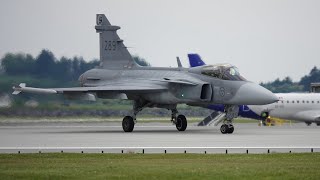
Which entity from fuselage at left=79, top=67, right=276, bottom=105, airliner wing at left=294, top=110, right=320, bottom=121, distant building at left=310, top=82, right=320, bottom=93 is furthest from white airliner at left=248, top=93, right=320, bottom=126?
fuselage at left=79, top=67, right=276, bottom=105

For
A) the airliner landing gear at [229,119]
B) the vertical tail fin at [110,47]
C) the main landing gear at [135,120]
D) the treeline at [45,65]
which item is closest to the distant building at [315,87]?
the treeline at [45,65]

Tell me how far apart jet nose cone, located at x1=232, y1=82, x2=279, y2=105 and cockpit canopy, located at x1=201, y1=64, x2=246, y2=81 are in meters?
0.72

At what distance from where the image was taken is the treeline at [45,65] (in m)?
53.8

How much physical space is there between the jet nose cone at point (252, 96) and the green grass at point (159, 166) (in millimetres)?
16456

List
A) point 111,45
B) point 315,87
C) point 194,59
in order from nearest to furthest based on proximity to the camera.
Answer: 1. point 111,45
2. point 194,59
3. point 315,87

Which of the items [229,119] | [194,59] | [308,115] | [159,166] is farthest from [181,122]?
[159,166]

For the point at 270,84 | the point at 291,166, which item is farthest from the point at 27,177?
the point at 270,84

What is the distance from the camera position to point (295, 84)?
335ft

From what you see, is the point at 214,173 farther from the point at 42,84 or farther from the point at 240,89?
the point at 42,84

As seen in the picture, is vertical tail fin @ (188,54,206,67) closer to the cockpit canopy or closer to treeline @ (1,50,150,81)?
treeline @ (1,50,150,81)

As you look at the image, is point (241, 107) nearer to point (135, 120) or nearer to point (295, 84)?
point (135, 120)

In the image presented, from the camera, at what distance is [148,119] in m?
70.6

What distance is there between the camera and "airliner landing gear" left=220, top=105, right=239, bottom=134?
43438 mm

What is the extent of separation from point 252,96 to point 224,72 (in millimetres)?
1975
